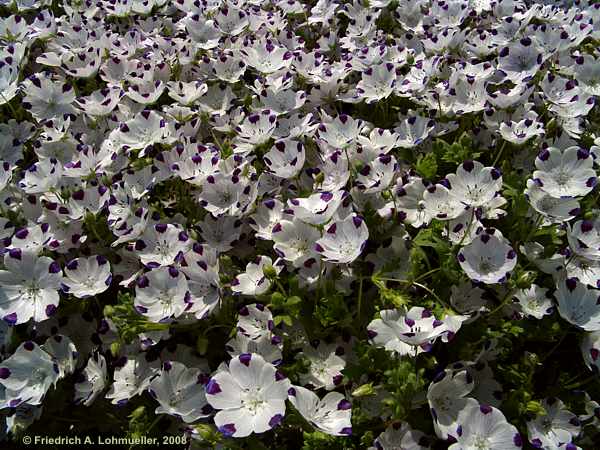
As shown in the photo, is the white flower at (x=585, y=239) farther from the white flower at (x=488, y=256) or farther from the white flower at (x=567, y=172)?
the white flower at (x=488, y=256)

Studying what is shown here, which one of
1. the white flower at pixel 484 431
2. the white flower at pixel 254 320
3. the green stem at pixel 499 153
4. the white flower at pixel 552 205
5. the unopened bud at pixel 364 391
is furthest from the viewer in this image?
the green stem at pixel 499 153

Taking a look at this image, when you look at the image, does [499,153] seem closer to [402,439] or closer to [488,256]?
[488,256]

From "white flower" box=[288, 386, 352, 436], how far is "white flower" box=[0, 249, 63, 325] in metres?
1.20

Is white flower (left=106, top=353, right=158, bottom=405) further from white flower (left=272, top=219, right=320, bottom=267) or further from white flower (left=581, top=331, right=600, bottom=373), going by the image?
white flower (left=581, top=331, right=600, bottom=373)

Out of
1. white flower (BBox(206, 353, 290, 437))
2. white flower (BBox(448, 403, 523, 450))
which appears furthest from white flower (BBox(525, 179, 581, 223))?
white flower (BBox(206, 353, 290, 437))

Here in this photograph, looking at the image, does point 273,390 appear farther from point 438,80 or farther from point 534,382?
point 438,80

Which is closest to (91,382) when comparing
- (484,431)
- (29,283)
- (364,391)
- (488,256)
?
(29,283)

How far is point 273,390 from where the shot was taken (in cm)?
208

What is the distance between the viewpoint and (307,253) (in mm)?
2488

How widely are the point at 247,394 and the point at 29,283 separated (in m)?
1.18

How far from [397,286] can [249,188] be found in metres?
0.86

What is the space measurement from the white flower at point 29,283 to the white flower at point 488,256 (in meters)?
1.80

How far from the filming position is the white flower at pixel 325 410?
2053mm

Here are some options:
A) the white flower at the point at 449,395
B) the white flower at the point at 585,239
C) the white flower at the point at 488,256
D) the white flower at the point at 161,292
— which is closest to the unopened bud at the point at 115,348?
the white flower at the point at 161,292
